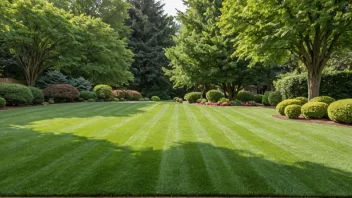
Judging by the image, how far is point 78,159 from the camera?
5074 mm

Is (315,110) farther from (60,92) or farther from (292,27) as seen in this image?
(60,92)

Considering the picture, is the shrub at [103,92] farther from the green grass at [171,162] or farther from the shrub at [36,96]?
the green grass at [171,162]

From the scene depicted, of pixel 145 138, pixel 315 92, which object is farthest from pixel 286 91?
pixel 145 138

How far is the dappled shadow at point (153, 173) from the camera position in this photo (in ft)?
12.4

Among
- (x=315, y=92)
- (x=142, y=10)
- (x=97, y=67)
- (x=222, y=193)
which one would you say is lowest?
(x=222, y=193)

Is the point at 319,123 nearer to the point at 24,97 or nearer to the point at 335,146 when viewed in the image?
the point at 335,146

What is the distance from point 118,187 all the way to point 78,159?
→ 170cm

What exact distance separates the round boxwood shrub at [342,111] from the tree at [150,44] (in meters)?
31.4

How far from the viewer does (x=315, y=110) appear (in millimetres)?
11273

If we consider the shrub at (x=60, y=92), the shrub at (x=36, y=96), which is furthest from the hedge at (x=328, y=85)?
the shrub at (x=36, y=96)

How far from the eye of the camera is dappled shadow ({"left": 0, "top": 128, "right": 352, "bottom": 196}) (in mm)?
3781

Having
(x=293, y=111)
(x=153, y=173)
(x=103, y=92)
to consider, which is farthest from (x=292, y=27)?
(x=103, y=92)

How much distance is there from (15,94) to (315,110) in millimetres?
17213

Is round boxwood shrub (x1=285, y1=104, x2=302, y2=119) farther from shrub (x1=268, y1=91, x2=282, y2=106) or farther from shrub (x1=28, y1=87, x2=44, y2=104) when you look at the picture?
shrub (x1=28, y1=87, x2=44, y2=104)
